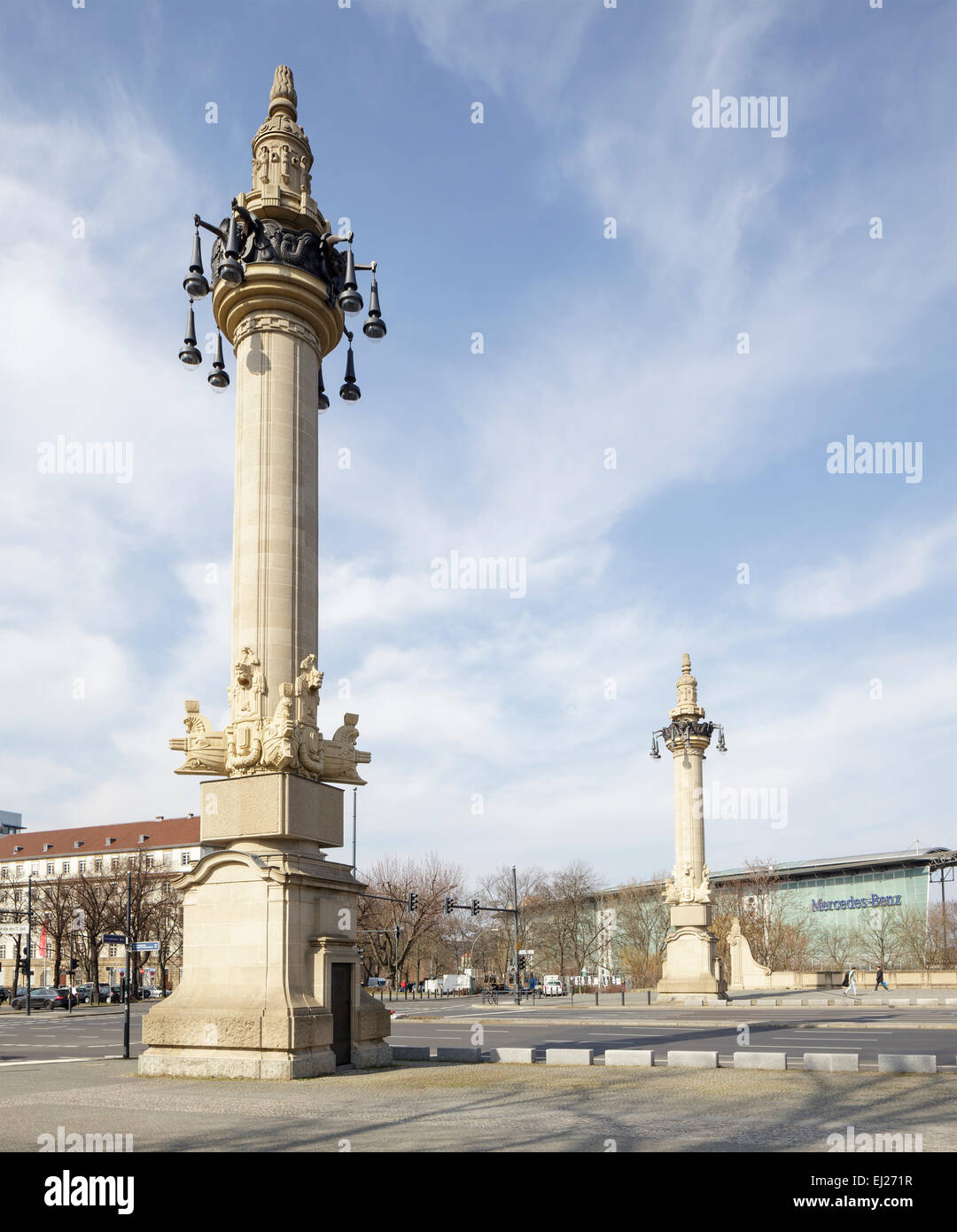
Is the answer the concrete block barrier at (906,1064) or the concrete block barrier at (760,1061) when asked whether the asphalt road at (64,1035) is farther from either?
the concrete block barrier at (906,1064)

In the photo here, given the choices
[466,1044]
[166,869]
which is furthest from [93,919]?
[466,1044]

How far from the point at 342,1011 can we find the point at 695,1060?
6994 mm

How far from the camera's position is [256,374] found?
23344 mm

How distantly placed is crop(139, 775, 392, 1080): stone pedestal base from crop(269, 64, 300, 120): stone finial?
Result: 1619cm

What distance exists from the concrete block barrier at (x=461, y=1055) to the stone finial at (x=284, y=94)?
21.9 meters

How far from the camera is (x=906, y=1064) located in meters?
19.3

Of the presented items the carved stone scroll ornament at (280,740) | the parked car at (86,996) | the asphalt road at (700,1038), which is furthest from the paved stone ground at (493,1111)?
the parked car at (86,996)

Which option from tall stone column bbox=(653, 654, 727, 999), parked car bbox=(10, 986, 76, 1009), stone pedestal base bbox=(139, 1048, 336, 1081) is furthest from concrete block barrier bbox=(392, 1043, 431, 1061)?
parked car bbox=(10, 986, 76, 1009)

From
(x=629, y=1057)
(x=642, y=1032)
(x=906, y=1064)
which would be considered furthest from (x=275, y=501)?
(x=642, y=1032)

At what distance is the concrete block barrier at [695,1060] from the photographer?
20.9 meters

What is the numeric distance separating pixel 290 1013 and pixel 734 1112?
827cm

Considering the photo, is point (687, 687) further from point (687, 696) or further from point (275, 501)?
point (275, 501)

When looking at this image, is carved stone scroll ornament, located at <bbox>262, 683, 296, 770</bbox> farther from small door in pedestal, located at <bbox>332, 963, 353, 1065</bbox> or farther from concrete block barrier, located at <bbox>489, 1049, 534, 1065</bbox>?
concrete block barrier, located at <bbox>489, 1049, 534, 1065</bbox>

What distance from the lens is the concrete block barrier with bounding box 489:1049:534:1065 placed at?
72.9 ft
